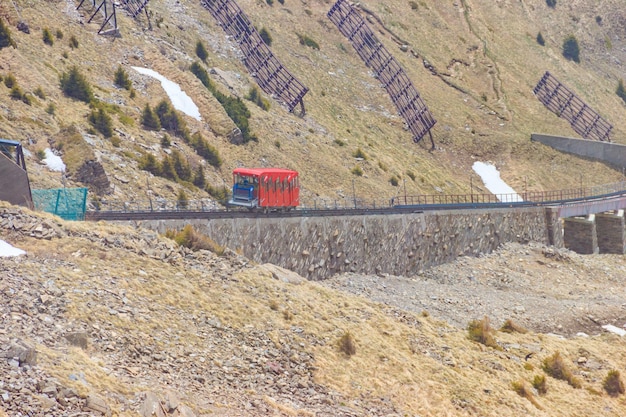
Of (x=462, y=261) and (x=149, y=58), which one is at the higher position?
(x=149, y=58)

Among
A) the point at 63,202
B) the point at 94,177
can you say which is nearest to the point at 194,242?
the point at 63,202

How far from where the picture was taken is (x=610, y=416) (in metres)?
37.8

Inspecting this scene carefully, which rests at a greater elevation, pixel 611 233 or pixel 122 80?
pixel 122 80

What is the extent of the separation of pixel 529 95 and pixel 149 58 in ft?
201

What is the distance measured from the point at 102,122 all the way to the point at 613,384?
39.3 m

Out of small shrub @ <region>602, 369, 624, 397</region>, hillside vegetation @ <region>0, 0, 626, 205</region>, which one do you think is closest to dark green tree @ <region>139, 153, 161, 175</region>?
hillside vegetation @ <region>0, 0, 626, 205</region>

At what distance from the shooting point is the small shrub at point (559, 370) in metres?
39.9

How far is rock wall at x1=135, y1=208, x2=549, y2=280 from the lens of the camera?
48688 mm

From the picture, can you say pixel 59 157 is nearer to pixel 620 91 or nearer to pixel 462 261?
pixel 462 261

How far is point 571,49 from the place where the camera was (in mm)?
145625

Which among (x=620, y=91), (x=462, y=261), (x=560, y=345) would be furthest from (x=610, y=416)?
(x=620, y=91)

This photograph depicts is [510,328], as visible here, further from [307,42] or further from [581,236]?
[307,42]

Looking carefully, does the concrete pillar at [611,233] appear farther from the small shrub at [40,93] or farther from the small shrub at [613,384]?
the small shrub at [40,93]

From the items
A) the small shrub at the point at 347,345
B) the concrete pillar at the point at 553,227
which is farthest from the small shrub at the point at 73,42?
the small shrub at the point at 347,345
